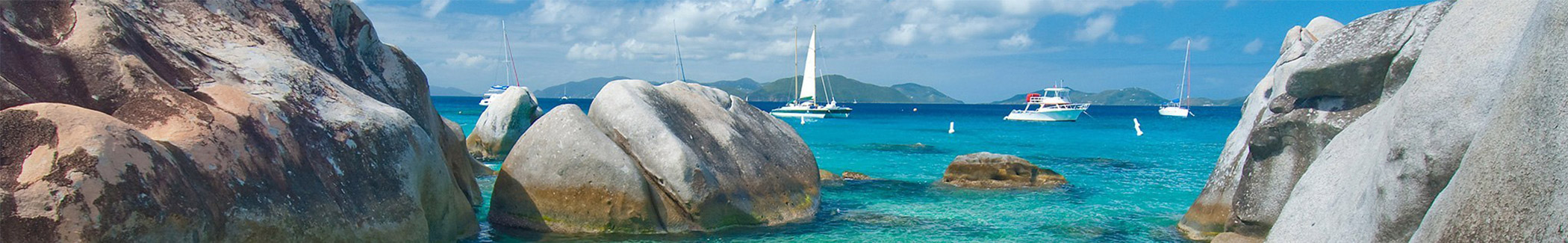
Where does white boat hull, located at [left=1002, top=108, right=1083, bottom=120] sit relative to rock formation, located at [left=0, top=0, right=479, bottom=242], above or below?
below

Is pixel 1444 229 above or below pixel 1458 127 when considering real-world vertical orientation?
below

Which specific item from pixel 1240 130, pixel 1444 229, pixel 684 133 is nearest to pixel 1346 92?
pixel 1240 130

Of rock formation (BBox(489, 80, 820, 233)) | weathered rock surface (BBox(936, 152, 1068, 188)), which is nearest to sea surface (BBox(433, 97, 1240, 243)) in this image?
rock formation (BBox(489, 80, 820, 233))

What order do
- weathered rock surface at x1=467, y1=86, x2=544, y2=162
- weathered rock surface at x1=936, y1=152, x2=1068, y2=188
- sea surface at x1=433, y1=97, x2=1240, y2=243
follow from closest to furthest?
1. sea surface at x1=433, y1=97, x2=1240, y2=243
2. weathered rock surface at x1=936, y1=152, x2=1068, y2=188
3. weathered rock surface at x1=467, y1=86, x2=544, y2=162

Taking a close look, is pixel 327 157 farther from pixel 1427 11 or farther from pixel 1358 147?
pixel 1427 11

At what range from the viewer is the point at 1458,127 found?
662cm

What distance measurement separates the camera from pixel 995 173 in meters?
21.3

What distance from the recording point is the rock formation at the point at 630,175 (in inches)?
501

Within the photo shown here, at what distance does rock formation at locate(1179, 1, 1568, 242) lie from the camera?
5.30 m

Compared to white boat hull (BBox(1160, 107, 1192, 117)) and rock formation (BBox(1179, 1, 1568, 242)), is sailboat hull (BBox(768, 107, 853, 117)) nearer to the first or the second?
white boat hull (BBox(1160, 107, 1192, 117))

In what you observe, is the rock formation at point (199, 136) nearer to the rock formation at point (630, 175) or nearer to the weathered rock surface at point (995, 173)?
the rock formation at point (630, 175)

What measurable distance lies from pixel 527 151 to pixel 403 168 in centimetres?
306

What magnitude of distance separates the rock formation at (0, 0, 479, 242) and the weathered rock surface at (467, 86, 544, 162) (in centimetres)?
1845

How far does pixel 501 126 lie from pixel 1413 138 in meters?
27.4
